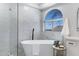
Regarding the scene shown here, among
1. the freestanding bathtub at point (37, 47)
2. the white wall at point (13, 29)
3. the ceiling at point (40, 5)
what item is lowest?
the freestanding bathtub at point (37, 47)

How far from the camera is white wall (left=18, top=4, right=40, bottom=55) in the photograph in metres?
2.23

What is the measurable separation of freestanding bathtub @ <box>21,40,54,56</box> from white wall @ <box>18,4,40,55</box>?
0.09 metres

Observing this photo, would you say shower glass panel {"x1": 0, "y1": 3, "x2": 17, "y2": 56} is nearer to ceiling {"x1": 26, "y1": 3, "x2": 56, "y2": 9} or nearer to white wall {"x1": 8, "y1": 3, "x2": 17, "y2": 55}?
white wall {"x1": 8, "y1": 3, "x2": 17, "y2": 55}

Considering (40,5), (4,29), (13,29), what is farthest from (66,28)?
(4,29)

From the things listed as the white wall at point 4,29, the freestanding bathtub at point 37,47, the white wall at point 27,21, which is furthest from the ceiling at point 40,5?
the freestanding bathtub at point 37,47

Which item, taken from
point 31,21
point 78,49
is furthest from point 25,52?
point 78,49

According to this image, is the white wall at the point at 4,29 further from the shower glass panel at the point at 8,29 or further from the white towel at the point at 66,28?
the white towel at the point at 66,28

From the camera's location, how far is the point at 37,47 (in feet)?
7.58

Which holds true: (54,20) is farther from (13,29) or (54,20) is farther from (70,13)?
(13,29)

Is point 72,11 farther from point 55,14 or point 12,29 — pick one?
point 12,29

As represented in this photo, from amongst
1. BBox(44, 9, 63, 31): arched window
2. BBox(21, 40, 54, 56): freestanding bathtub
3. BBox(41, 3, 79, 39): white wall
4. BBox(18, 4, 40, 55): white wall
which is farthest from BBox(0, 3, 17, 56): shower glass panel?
BBox(41, 3, 79, 39): white wall

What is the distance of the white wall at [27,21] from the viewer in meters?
2.23

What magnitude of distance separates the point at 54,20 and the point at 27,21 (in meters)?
0.50

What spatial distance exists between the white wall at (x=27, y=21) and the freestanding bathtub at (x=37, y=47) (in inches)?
3.7
